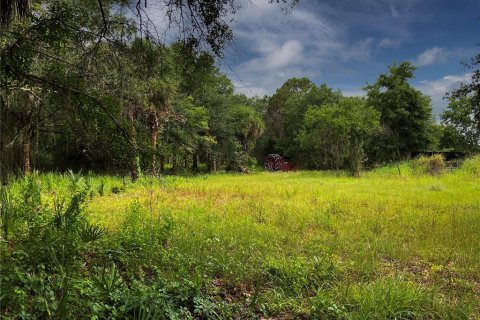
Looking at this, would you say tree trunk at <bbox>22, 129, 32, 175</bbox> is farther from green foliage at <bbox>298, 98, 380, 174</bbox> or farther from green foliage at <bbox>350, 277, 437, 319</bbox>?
green foliage at <bbox>298, 98, 380, 174</bbox>

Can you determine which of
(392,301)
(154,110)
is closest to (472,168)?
(154,110)

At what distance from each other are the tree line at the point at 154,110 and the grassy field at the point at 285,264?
44.5 inches

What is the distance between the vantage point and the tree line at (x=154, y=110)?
14.8 ft

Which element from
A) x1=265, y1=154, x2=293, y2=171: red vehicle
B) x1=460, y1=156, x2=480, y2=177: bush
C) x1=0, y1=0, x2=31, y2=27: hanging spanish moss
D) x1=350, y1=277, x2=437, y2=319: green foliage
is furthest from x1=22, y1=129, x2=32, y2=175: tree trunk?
x1=265, y1=154, x2=293, y2=171: red vehicle

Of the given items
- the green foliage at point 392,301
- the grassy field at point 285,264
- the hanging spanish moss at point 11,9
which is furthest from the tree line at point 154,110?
the green foliage at point 392,301

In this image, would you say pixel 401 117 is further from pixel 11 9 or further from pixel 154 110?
pixel 11 9

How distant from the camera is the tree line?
4.51m

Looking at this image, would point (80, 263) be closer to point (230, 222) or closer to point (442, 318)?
point (442, 318)

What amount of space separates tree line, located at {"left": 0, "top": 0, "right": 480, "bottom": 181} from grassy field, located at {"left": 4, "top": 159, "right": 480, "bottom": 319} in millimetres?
1130

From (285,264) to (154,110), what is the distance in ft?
38.9

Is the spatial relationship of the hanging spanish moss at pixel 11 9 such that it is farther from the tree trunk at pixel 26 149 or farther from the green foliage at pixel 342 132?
the green foliage at pixel 342 132

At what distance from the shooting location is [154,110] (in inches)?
609

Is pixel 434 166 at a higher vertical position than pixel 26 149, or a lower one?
lower

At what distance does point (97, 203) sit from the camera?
955 centimetres
